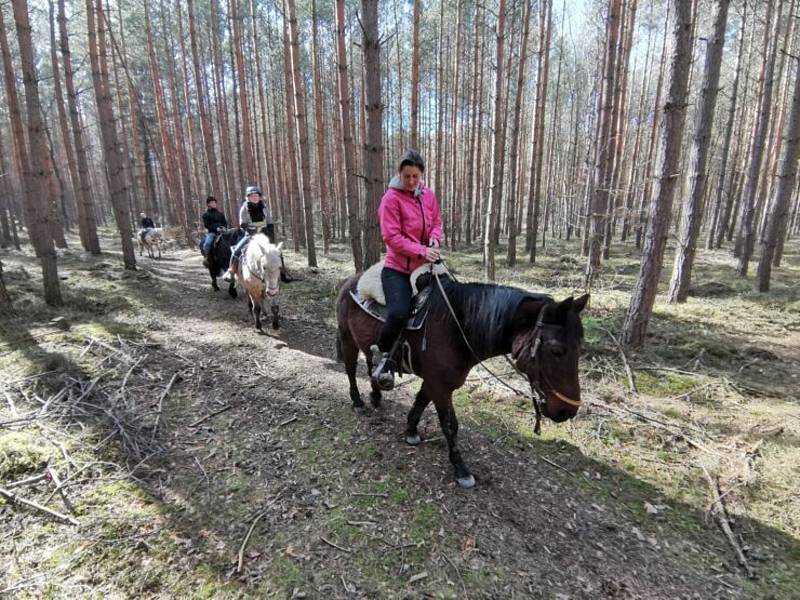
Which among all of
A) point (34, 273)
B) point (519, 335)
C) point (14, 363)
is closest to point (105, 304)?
point (14, 363)

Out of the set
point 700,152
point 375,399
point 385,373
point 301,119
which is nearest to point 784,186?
point 700,152

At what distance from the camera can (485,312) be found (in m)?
3.28

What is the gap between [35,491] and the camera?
3068 millimetres

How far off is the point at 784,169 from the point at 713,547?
1116 centimetres

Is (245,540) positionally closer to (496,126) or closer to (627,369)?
(627,369)

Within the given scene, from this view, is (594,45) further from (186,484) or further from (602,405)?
(186,484)

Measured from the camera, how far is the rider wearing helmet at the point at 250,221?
28.6 ft

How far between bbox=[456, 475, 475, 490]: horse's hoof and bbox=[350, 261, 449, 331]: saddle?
1.49 metres

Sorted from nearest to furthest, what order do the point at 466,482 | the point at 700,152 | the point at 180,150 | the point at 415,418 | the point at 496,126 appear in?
the point at 466,482
the point at 415,418
the point at 700,152
the point at 496,126
the point at 180,150

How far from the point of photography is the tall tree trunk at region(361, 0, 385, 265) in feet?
22.2

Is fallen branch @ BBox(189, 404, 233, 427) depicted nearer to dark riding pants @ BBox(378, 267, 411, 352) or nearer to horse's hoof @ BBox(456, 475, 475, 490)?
dark riding pants @ BBox(378, 267, 411, 352)

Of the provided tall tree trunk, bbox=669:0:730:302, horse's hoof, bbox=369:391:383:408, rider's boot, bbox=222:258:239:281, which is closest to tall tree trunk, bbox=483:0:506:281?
tall tree trunk, bbox=669:0:730:302

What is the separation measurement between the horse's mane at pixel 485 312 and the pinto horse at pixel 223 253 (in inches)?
310

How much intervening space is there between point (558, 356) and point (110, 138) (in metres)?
14.9
